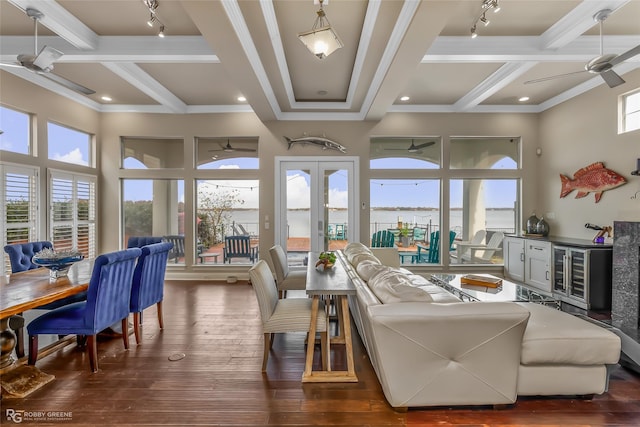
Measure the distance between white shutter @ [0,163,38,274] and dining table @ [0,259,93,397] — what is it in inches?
71.6

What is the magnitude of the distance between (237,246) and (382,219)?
113 inches

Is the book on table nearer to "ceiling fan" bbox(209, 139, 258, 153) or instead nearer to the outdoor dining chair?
the outdoor dining chair

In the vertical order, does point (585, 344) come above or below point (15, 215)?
below

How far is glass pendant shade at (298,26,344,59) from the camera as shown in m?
2.29

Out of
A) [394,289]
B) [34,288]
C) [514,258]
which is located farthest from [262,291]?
[514,258]

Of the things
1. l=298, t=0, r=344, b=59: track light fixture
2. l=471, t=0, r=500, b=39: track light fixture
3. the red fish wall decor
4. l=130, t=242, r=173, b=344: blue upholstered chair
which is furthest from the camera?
the red fish wall decor

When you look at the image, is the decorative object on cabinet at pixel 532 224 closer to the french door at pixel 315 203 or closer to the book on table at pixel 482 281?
the book on table at pixel 482 281

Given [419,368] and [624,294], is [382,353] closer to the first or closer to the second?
[419,368]

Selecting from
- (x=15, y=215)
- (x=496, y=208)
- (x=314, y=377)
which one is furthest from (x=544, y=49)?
(x=15, y=215)

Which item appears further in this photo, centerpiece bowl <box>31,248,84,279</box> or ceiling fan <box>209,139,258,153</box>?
ceiling fan <box>209,139,258,153</box>

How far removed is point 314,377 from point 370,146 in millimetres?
4443

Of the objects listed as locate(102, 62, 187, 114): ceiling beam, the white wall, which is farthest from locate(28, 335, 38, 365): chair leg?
the white wall

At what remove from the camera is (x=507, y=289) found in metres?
3.42

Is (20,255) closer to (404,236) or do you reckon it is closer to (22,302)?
(22,302)
